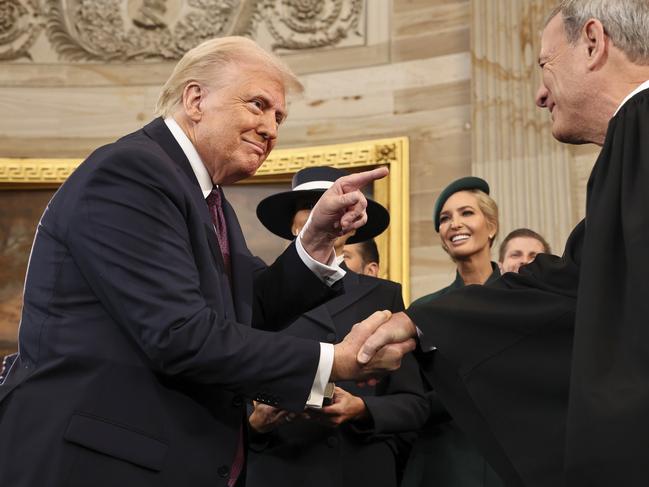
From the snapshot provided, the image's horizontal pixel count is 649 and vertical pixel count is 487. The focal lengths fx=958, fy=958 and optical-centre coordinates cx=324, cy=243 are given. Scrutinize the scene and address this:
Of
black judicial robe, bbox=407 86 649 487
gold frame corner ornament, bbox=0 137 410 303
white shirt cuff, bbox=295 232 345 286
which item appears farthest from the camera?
gold frame corner ornament, bbox=0 137 410 303

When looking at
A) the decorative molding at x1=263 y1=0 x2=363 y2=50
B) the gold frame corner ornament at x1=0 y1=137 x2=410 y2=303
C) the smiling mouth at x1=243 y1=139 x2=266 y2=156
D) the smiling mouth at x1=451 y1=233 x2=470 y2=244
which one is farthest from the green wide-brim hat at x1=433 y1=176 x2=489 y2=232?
the decorative molding at x1=263 y1=0 x2=363 y2=50

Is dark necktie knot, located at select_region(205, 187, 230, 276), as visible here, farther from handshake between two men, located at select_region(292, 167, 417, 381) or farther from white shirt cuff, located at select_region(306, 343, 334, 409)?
white shirt cuff, located at select_region(306, 343, 334, 409)

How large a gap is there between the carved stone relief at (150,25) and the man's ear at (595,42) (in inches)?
178

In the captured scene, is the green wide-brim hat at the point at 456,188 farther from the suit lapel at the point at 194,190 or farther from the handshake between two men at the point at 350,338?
the suit lapel at the point at 194,190

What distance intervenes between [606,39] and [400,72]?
13.7ft

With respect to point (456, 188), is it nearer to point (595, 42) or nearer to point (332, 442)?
point (332, 442)

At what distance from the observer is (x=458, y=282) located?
15.0 feet

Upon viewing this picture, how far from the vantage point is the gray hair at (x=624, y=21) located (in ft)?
8.81

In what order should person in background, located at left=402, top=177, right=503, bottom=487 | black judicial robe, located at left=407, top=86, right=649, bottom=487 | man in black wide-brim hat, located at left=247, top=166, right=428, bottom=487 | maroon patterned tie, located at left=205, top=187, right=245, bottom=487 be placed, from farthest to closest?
1. person in background, located at left=402, top=177, right=503, bottom=487
2. man in black wide-brim hat, located at left=247, top=166, right=428, bottom=487
3. maroon patterned tie, located at left=205, top=187, right=245, bottom=487
4. black judicial robe, located at left=407, top=86, right=649, bottom=487

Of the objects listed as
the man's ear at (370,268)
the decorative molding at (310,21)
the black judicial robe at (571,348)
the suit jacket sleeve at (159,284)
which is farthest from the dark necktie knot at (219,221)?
the decorative molding at (310,21)

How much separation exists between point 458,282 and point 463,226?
12.0 inches

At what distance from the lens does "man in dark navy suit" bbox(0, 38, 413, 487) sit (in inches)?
87.5

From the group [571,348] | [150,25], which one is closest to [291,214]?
[571,348]

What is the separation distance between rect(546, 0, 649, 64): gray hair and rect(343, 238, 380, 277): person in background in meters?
2.02
